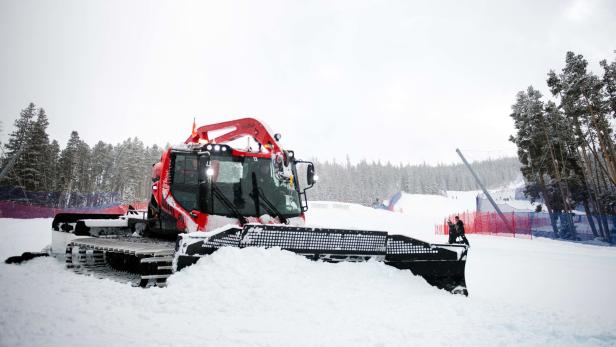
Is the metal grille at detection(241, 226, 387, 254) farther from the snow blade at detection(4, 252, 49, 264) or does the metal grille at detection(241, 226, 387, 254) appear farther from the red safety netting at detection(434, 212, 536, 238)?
the red safety netting at detection(434, 212, 536, 238)

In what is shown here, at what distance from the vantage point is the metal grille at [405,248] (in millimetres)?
4750

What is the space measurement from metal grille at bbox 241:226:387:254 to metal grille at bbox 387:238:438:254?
138mm

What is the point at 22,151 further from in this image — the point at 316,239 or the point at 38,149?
the point at 316,239

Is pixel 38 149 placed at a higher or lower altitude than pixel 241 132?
higher

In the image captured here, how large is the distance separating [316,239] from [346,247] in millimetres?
450

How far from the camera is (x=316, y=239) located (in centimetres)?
439

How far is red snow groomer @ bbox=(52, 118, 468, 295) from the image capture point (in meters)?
4.14

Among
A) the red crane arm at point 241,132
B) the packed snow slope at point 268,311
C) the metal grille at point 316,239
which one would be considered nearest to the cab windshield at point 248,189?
the red crane arm at point 241,132

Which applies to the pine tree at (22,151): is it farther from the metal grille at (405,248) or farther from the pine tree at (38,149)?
the metal grille at (405,248)

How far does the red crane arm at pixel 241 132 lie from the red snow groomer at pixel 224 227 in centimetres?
2

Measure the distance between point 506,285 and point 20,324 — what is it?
28.9 feet

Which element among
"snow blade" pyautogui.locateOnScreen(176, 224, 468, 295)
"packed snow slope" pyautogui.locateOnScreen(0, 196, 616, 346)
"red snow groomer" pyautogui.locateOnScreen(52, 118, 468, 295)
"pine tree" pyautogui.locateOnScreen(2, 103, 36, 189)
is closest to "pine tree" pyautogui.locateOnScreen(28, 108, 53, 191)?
"pine tree" pyautogui.locateOnScreen(2, 103, 36, 189)

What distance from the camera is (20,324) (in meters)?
2.92

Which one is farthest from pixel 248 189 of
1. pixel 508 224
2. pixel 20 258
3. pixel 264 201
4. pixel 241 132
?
pixel 508 224
